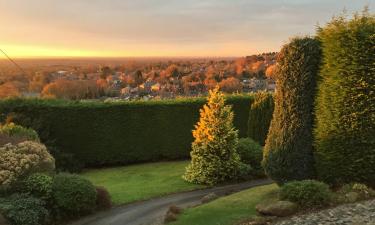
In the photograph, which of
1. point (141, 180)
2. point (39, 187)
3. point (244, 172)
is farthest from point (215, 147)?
point (39, 187)

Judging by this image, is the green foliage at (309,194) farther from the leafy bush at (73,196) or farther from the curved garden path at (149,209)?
the leafy bush at (73,196)

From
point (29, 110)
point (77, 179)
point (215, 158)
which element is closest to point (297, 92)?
point (215, 158)

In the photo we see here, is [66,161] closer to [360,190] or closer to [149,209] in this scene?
[149,209]

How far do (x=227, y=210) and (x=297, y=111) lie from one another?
3.23m

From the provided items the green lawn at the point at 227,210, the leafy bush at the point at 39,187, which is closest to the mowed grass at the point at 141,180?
the leafy bush at the point at 39,187

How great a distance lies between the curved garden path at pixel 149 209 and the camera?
13.3 metres

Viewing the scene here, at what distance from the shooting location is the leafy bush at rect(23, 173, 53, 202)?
44.6 feet

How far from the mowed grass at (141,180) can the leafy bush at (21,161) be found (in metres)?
2.54

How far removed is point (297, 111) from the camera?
1291 centimetres

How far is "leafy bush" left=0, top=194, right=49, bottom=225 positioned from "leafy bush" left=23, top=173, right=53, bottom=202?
0.26 meters

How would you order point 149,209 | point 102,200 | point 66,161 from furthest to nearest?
point 66,161 → point 102,200 → point 149,209

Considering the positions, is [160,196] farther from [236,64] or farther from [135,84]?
[236,64]

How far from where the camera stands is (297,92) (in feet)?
42.4

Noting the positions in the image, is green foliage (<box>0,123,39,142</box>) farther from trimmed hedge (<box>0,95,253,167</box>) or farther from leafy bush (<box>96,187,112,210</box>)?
leafy bush (<box>96,187,112,210</box>)
